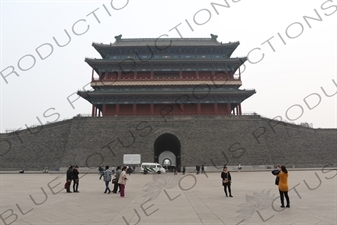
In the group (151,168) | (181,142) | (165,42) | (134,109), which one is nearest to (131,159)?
(151,168)

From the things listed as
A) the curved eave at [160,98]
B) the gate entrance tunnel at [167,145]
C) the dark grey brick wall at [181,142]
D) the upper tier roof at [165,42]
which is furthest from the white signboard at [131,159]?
the upper tier roof at [165,42]

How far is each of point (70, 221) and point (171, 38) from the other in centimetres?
3715

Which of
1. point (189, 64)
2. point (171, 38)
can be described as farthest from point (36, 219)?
point (171, 38)

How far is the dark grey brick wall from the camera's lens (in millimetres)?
30297

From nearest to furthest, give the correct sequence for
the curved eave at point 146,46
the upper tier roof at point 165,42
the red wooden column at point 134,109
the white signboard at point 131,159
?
the white signboard at point 131,159 < the red wooden column at point 134,109 < the curved eave at point 146,46 < the upper tier roof at point 165,42

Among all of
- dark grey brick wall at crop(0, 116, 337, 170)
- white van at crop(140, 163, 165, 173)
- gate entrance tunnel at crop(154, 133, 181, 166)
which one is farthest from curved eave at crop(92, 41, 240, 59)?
white van at crop(140, 163, 165, 173)

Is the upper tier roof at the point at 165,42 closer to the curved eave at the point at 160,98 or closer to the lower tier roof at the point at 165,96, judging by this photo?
the lower tier roof at the point at 165,96

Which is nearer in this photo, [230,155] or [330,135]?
[230,155]

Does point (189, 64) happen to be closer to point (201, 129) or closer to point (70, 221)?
point (201, 129)

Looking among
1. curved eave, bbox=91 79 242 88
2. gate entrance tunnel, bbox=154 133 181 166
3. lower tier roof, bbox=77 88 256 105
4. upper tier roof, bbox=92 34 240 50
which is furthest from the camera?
upper tier roof, bbox=92 34 240 50

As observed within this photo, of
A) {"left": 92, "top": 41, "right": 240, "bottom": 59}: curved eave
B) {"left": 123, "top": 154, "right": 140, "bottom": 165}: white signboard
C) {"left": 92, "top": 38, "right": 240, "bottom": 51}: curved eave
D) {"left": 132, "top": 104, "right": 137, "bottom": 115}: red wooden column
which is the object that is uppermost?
{"left": 92, "top": 38, "right": 240, "bottom": 51}: curved eave

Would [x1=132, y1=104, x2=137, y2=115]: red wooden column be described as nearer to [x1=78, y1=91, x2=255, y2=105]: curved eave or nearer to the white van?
[x1=78, y1=91, x2=255, y2=105]: curved eave

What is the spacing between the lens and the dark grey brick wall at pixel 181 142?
30.3 meters

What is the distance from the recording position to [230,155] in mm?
30328
